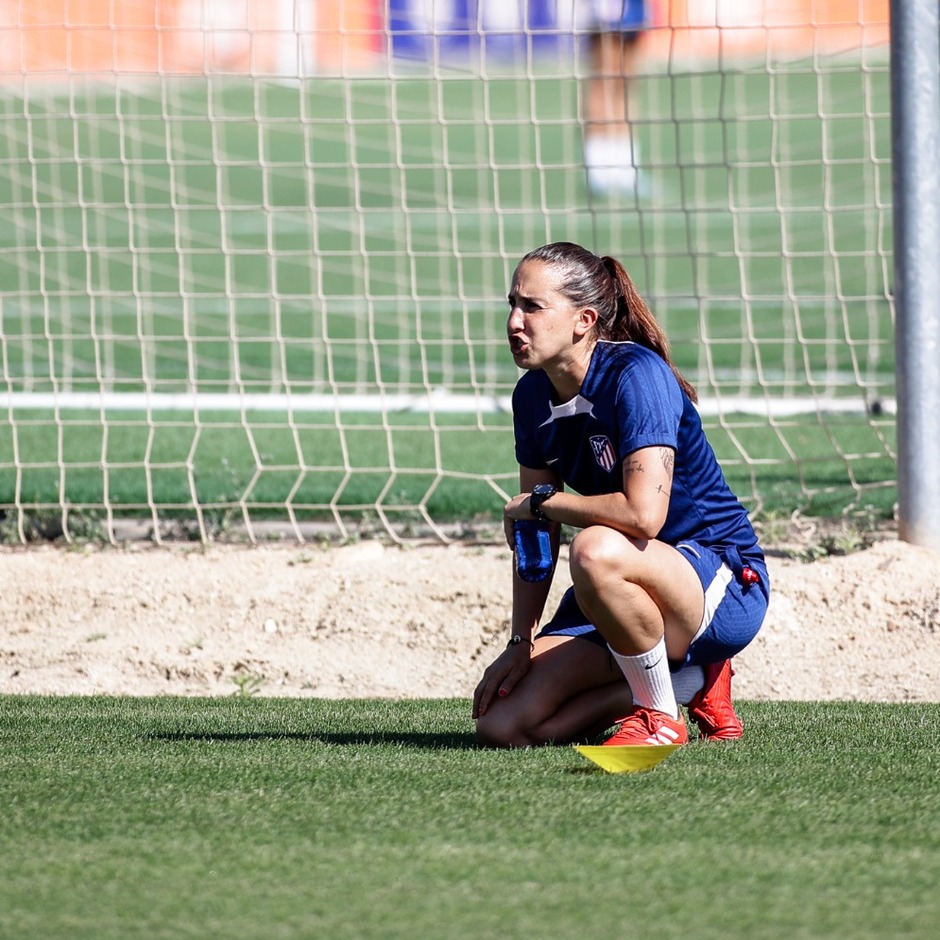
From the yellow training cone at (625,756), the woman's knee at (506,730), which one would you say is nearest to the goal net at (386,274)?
the woman's knee at (506,730)

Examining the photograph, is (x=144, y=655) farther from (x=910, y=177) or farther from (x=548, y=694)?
(x=910, y=177)

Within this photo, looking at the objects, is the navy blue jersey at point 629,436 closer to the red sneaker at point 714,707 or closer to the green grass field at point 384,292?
the red sneaker at point 714,707

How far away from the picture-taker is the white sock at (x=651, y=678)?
13.0 feet

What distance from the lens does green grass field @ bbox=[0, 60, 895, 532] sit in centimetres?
777

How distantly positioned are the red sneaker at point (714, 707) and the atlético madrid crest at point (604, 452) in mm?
644

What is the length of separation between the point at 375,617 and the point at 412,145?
22.5m

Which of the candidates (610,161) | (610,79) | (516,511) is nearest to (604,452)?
(516,511)

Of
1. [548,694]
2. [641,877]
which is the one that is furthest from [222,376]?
[641,877]

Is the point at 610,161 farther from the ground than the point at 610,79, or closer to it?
farther from the ground

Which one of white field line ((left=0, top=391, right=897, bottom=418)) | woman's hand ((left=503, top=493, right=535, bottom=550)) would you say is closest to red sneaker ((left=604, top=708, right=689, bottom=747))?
woman's hand ((left=503, top=493, right=535, bottom=550))

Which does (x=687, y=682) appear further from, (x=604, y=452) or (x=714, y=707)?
(x=604, y=452)

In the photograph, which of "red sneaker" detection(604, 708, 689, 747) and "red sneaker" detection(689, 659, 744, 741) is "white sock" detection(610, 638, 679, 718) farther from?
"red sneaker" detection(689, 659, 744, 741)

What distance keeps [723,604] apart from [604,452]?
0.51 metres

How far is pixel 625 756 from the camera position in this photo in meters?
3.76
